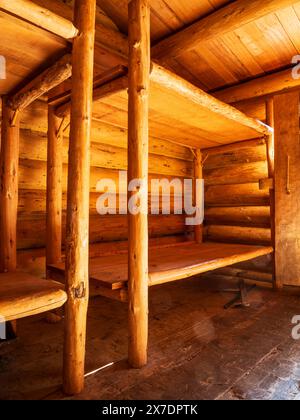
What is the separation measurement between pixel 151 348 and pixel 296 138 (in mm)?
3829

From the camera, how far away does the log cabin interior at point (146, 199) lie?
87.5 inches

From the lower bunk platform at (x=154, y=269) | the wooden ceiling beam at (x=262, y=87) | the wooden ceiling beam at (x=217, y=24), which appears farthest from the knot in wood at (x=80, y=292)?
the wooden ceiling beam at (x=262, y=87)

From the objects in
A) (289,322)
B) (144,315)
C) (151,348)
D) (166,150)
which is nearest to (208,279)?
(289,322)

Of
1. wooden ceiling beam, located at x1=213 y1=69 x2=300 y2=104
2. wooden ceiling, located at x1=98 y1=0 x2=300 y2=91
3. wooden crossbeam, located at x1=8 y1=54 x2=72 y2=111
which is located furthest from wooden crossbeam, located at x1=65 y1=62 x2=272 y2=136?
wooden ceiling beam, located at x1=213 y1=69 x2=300 y2=104

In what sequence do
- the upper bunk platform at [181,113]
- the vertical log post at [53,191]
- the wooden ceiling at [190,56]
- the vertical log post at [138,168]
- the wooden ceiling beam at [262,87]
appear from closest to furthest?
the vertical log post at [138,168]
the upper bunk platform at [181,113]
the wooden ceiling at [190,56]
the vertical log post at [53,191]
the wooden ceiling beam at [262,87]

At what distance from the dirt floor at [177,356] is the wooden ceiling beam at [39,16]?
2708 millimetres

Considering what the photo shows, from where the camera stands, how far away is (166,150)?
229 inches

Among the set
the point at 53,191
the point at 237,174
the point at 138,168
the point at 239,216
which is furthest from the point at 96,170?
the point at 239,216

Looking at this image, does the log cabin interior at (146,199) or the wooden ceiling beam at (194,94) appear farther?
the wooden ceiling beam at (194,94)

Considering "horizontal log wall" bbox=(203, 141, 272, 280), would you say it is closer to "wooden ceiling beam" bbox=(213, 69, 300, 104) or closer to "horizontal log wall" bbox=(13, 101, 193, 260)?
"horizontal log wall" bbox=(13, 101, 193, 260)

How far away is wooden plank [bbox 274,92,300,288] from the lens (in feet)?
15.0

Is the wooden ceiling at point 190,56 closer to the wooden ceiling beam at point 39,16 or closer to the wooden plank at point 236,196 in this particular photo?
the wooden ceiling beam at point 39,16

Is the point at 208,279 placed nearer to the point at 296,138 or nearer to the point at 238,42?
the point at 296,138

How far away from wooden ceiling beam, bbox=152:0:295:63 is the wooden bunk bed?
45.9 inches
